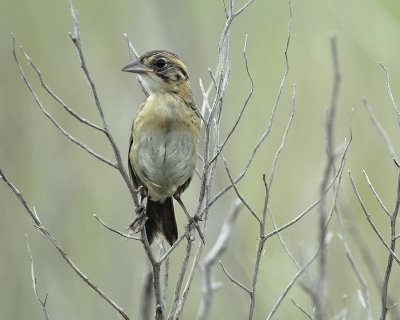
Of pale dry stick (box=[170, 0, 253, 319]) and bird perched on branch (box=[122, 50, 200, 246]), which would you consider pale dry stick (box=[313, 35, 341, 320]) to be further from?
bird perched on branch (box=[122, 50, 200, 246])

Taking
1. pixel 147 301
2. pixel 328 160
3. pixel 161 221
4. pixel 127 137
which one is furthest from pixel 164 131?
pixel 328 160

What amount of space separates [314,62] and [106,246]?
3018 mm

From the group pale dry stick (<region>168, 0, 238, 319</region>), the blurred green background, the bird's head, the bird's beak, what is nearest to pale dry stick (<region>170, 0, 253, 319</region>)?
pale dry stick (<region>168, 0, 238, 319</region>)

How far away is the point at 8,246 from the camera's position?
290 inches

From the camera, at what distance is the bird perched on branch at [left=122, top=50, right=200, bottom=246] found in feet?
17.3

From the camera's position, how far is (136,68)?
203 inches

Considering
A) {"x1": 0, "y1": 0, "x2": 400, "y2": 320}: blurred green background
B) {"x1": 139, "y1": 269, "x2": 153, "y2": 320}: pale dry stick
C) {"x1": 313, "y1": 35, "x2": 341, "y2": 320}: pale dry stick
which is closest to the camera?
{"x1": 313, "y1": 35, "x2": 341, "y2": 320}: pale dry stick

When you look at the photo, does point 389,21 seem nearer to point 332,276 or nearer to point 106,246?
point 332,276

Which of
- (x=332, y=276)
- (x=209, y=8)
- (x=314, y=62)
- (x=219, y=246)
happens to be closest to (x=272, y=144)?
(x=314, y=62)

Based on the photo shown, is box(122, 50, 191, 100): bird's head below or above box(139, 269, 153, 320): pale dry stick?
above

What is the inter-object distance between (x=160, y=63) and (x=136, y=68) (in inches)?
10.3

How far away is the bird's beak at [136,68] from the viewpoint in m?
5.07

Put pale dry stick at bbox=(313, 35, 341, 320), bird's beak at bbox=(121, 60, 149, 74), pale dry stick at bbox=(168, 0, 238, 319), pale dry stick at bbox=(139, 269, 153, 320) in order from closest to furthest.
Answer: pale dry stick at bbox=(313, 35, 341, 320) → pale dry stick at bbox=(139, 269, 153, 320) → pale dry stick at bbox=(168, 0, 238, 319) → bird's beak at bbox=(121, 60, 149, 74)

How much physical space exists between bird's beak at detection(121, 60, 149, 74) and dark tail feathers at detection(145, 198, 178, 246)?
0.93 m
